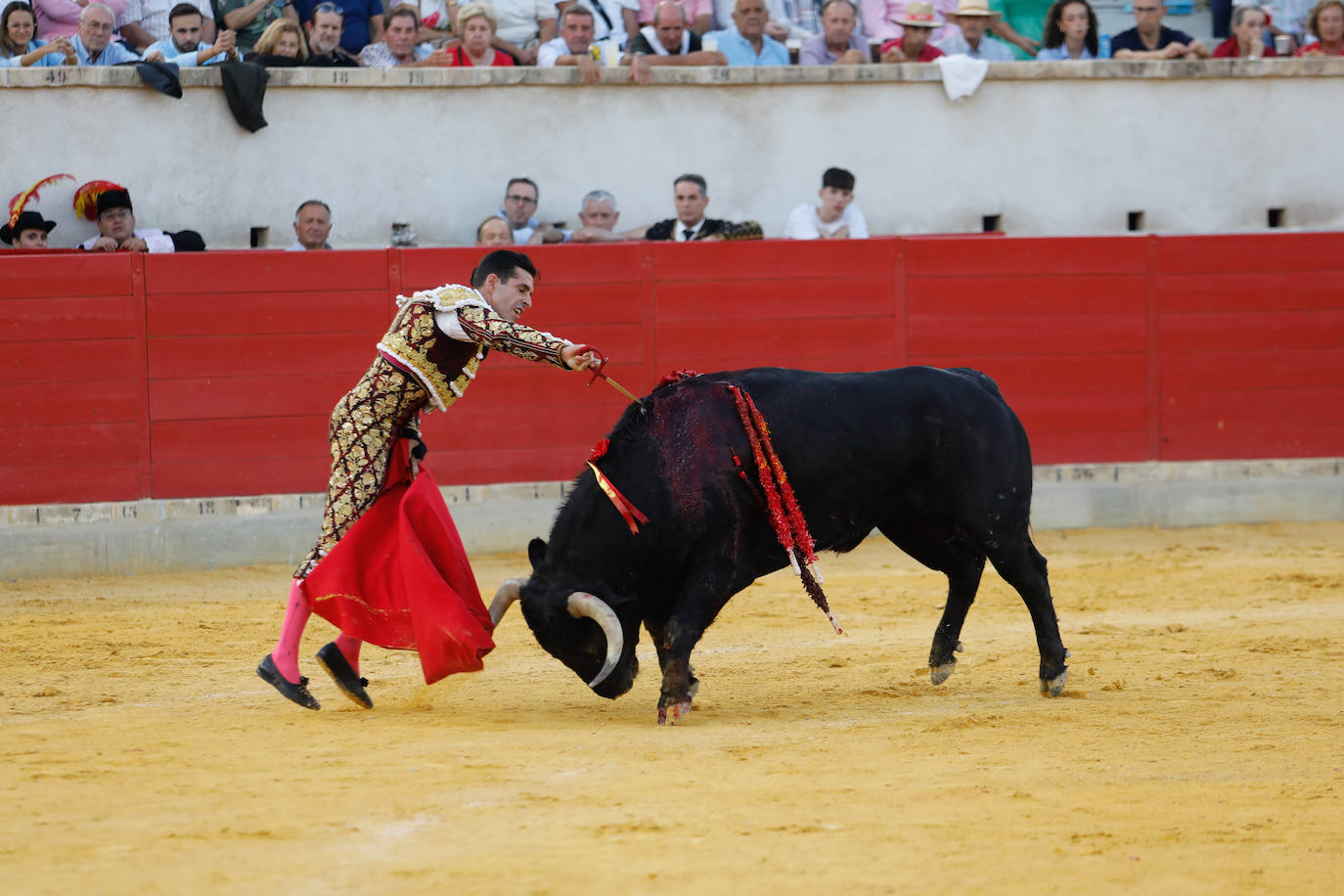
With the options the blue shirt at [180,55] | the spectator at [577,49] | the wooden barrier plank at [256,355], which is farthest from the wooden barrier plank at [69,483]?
the spectator at [577,49]

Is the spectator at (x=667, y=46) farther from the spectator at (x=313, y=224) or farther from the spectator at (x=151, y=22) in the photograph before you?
the spectator at (x=151, y=22)

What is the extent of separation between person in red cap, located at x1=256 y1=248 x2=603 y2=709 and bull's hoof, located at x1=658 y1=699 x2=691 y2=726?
21.2 inches

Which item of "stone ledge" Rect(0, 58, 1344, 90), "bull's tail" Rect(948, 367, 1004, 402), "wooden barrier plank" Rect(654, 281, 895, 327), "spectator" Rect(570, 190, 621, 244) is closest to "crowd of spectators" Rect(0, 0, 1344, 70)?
"stone ledge" Rect(0, 58, 1344, 90)

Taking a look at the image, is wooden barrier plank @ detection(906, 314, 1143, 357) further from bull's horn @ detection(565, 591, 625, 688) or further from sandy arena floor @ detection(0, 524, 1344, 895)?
bull's horn @ detection(565, 591, 625, 688)

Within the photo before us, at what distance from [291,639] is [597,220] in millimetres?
4658

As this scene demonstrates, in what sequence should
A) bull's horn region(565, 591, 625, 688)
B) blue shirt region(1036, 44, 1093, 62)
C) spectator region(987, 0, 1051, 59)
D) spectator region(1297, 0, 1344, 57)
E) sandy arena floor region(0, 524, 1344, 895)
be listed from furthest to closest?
spectator region(987, 0, 1051, 59)
spectator region(1297, 0, 1344, 57)
blue shirt region(1036, 44, 1093, 62)
bull's horn region(565, 591, 625, 688)
sandy arena floor region(0, 524, 1344, 895)

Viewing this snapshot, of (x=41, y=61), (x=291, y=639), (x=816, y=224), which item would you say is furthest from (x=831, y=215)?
(x=291, y=639)

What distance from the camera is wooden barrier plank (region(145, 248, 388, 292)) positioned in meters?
8.03

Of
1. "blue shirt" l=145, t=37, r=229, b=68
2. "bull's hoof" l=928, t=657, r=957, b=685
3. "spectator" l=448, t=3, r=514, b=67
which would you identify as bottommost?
"bull's hoof" l=928, t=657, r=957, b=685

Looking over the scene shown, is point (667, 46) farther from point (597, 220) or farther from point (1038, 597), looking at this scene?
point (1038, 597)

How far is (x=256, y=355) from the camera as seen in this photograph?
8.16 meters

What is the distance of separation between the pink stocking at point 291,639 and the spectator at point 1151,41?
7335 mm

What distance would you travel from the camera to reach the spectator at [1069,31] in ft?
33.9

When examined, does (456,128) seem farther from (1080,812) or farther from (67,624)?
(1080,812)
